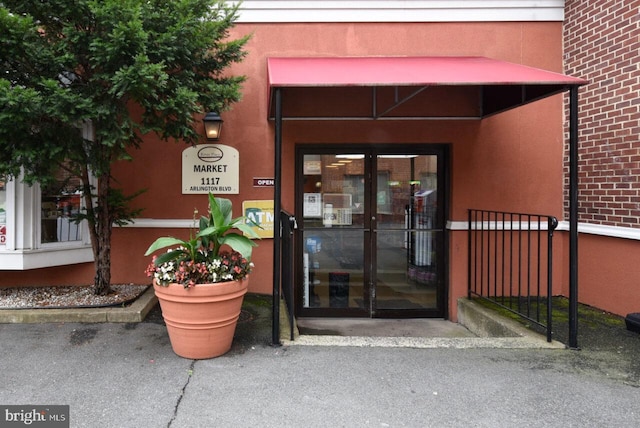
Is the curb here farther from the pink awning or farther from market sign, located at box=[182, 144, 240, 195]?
the pink awning

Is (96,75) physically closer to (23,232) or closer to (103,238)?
(103,238)

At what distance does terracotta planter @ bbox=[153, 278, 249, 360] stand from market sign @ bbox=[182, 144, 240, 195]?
2088 millimetres

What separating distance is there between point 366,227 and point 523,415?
9.93 ft

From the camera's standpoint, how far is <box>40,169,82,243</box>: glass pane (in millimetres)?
4699

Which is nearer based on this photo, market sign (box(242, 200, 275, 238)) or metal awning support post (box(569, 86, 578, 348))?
metal awning support post (box(569, 86, 578, 348))

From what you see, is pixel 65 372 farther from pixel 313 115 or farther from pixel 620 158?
pixel 620 158

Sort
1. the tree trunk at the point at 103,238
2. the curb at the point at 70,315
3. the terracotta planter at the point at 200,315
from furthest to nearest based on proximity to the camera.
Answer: the tree trunk at the point at 103,238, the curb at the point at 70,315, the terracotta planter at the point at 200,315

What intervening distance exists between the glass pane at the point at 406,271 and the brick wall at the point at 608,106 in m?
2.00

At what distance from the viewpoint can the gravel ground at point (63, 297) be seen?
13.9ft

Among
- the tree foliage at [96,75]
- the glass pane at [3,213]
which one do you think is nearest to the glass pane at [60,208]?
the glass pane at [3,213]

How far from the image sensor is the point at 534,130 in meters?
5.21

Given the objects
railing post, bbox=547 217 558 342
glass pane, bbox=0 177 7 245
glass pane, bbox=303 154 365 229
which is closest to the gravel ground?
glass pane, bbox=0 177 7 245

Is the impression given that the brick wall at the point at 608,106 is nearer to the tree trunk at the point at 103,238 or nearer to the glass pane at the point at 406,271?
the glass pane at the point at 406,271

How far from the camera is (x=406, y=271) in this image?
5.38 metres
